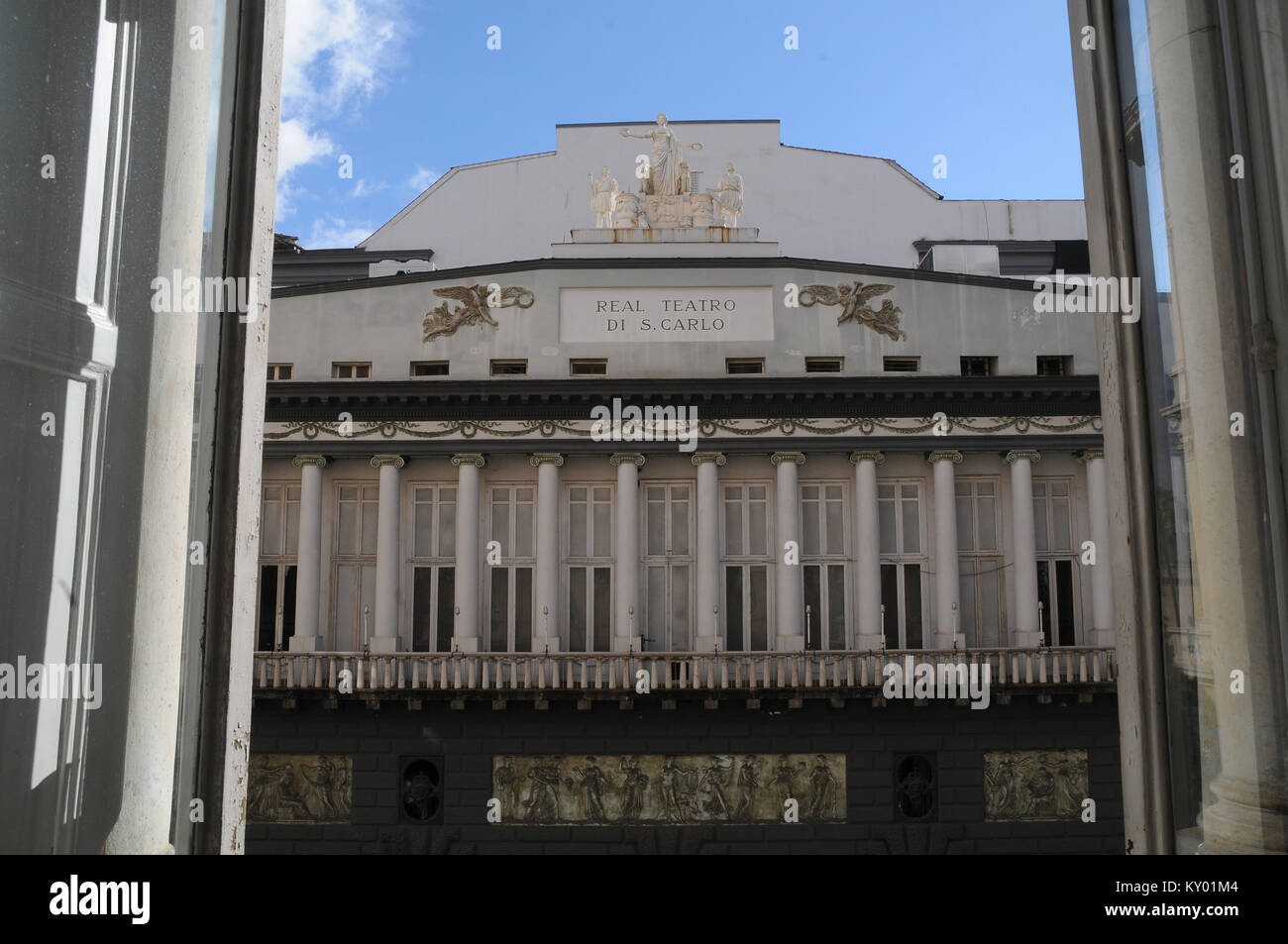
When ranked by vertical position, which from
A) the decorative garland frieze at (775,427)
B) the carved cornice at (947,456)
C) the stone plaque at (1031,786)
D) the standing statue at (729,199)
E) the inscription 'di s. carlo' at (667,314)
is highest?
the standing statue at (729,199)

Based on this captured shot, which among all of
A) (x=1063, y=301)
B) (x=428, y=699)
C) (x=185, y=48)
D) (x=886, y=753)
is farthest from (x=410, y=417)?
(x=185, y=48)

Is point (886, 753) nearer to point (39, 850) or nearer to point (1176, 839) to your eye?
point (1176, 839)

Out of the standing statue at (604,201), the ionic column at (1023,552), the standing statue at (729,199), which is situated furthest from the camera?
the standing statue at (604,201)

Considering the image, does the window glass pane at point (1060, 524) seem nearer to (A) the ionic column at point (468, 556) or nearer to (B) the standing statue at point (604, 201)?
(B) the standing statue at point (604, 201)

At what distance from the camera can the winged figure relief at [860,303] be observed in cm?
2202

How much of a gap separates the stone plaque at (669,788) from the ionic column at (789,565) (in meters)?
2.32

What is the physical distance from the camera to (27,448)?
307 cm

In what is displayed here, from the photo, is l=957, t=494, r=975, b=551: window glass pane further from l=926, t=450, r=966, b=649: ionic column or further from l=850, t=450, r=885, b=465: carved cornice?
l=850, t=450, r=885, b=465: carved cornice

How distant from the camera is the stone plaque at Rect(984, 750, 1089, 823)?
1967 cm

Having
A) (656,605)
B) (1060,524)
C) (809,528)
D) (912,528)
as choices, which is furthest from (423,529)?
(1060,524)

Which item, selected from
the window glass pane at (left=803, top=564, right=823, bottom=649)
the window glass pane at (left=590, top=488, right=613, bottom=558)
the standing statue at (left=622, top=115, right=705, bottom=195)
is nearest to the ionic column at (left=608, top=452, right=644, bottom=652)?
the window glass pane at (left=590, top=488, right=613, bottom=558)

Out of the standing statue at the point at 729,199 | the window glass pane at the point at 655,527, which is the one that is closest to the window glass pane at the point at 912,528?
the window glass pane at the point at 655,527

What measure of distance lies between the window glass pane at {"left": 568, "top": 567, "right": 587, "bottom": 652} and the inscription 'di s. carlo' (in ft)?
16.0
